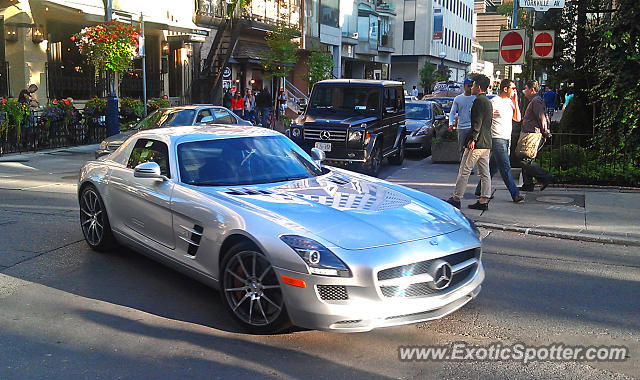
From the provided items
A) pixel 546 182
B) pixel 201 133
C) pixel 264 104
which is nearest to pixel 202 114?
pixel 546 182

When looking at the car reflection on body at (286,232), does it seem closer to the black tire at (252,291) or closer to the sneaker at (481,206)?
the black tire at (252,291)

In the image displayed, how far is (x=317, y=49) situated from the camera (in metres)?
29.2

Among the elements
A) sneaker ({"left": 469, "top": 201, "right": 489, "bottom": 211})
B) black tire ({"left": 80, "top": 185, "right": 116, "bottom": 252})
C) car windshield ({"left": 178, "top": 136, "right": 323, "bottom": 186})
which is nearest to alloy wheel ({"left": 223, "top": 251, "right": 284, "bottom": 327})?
car windshield ({"left": 178, "top": 136, "right": 323, "bottom": 186})

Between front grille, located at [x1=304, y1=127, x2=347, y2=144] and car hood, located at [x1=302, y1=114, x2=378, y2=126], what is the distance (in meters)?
0.16

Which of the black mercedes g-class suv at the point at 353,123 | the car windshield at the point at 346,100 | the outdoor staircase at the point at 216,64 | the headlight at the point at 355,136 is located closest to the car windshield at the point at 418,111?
the black mercedes g-class suv at the point at 353,123

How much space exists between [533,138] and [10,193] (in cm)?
921

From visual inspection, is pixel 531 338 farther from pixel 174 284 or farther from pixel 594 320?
pixel 174 284

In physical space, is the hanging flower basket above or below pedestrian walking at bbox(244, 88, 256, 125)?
above

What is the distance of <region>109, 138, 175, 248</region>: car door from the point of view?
557 cm

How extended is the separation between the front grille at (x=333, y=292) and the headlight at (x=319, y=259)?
9 cm

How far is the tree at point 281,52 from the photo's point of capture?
83.6ft

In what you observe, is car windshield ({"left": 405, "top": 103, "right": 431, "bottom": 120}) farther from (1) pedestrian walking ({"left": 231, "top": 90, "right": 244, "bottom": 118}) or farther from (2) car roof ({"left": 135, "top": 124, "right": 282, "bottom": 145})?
(2) car roof ({"left": 135, "top": 124, "right": 282, "bottom": 145})

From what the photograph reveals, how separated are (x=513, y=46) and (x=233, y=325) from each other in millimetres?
9679

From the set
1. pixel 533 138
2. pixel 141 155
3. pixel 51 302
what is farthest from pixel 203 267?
pixel 533 138
